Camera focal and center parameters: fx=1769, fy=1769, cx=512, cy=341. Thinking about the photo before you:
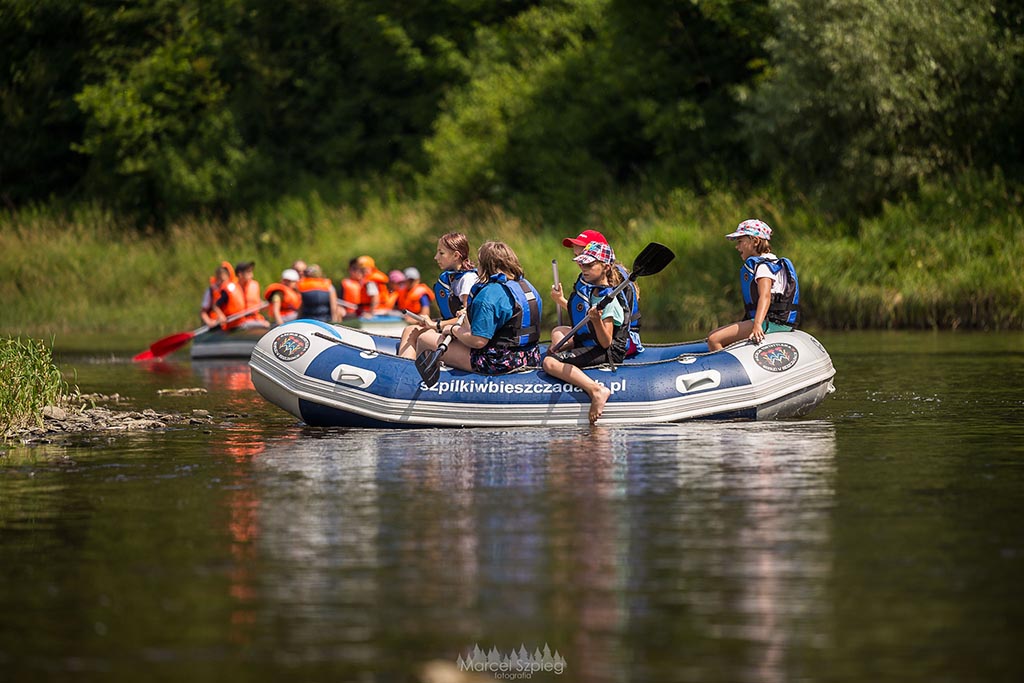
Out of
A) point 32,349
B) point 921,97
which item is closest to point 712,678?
point 32,349

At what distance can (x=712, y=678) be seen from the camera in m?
5.35

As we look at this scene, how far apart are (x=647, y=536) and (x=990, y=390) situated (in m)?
8.03

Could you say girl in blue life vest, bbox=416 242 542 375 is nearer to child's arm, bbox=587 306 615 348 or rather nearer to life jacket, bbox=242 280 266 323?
child's arm, bbox=587 306 615 348

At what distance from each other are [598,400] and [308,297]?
1069cm

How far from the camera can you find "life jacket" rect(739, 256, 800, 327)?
1313cm

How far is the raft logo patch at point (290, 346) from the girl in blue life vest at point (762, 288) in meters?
3.06

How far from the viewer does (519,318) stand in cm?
1222

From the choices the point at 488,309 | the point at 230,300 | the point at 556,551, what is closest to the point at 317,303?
the point at 230,300

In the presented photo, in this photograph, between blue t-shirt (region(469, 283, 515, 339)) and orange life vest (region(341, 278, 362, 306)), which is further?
orange life vest (region(341, 278, 362, 306))

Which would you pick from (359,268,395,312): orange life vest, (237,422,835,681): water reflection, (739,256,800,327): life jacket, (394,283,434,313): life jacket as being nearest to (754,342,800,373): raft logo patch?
(739,256,800,327): life jacket

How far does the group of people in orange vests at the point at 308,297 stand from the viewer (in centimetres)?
2233

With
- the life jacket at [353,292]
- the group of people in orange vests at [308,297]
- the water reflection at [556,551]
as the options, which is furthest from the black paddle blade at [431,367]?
the life jacket at [353,292]

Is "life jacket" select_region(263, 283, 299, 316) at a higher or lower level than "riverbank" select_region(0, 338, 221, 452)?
higher

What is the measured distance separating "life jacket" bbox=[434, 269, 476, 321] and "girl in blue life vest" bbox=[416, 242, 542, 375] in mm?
688
